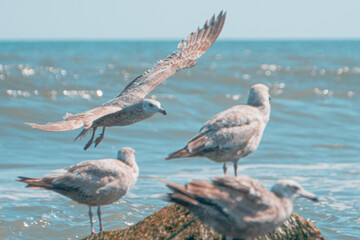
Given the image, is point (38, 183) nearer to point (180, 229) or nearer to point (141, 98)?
point (180, 229)

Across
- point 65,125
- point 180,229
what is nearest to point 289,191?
point 180,229

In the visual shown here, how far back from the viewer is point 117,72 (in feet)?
79.0

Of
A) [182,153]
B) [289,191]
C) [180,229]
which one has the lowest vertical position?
[180,229]

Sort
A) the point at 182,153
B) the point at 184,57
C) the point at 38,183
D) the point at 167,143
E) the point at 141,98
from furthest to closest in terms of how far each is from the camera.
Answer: the point at 167,143 → the point at 184,57 → the point at 141,98 → the point at 38,183 → the point at 182,153

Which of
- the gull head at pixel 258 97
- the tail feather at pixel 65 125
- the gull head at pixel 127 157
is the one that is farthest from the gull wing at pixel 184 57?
the gull head at pixel 258 97

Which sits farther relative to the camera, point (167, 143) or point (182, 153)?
point (167, 143)

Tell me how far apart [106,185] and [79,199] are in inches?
14.1

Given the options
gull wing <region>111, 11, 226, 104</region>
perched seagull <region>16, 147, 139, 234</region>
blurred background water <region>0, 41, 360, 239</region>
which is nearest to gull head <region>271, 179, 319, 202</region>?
perched seagull <region>16, 147, 139, 234</region>

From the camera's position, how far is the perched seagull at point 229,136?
200 inches

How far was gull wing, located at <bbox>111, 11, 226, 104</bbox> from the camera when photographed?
8.07m

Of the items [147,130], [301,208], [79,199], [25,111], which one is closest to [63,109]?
[25,111]

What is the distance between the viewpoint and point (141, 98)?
7.45m

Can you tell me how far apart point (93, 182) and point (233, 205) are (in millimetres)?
1701

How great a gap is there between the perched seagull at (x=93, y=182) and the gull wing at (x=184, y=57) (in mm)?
2444
